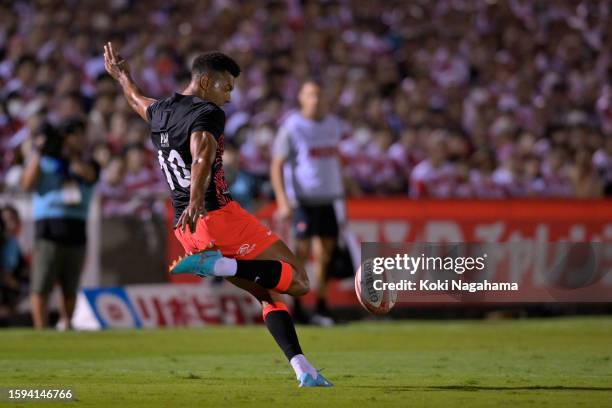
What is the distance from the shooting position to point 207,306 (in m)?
15.8

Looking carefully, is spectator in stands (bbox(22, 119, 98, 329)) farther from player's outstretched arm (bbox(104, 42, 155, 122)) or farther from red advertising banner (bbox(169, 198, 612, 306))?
player's outstretched arm (bbox(104, 42, 155, 122))

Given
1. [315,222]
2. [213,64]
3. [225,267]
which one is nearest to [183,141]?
[213,64]

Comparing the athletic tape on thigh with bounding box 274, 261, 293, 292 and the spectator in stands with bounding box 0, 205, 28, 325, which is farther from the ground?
the athletic tape on thigh with bounding box 274, 261, 293, 292

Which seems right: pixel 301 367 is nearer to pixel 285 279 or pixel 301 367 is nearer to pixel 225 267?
pixel 285 279

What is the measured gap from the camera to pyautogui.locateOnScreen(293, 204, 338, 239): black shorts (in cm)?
1501

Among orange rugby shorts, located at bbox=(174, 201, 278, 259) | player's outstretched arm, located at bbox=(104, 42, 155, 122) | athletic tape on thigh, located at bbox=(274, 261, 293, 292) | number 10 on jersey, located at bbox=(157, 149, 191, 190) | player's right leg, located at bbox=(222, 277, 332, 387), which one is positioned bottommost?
player's right leg, located at bbox=(222, 277, 332, 387)

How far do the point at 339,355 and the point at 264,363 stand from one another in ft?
3.30

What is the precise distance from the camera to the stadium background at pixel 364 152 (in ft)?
33.3

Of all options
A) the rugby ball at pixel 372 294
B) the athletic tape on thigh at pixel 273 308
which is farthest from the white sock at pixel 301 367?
the rugby ball at pixel 372 294

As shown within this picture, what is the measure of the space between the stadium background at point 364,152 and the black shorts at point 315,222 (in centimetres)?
135

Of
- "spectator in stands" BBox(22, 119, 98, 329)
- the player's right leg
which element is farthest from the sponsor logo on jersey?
"spectator in stands" BBox(22, 119, 98, 329)

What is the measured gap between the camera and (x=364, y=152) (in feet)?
62.4

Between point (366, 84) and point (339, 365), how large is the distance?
37.3 ft

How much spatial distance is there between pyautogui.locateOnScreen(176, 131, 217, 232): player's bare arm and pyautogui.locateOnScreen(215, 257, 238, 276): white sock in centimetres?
41
